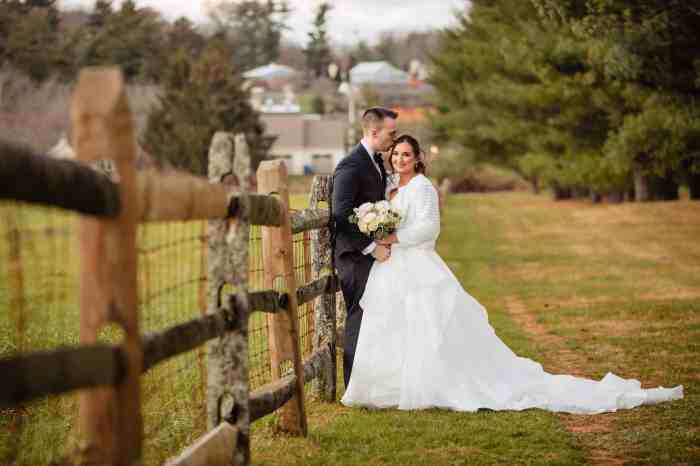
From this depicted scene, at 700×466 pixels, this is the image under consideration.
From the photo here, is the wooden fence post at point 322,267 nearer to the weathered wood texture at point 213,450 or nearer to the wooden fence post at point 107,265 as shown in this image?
the weathered wood texture at point 213,450

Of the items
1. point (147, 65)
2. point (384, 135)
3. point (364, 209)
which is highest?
point (147, 65)

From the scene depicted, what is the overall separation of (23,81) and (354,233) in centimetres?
5095

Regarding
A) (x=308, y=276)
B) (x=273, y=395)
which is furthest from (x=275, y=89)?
(x=273, y=395)

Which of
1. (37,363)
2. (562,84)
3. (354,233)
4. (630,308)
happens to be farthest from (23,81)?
(37,363)

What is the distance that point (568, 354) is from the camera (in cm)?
1143

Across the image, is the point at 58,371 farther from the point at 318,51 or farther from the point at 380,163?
the point at 318,51

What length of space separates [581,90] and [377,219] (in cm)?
2120

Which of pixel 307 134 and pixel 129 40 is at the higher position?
pixel 129 40

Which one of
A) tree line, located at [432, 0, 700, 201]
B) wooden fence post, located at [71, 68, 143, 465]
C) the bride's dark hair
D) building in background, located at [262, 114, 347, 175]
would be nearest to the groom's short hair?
the bride's dark hair

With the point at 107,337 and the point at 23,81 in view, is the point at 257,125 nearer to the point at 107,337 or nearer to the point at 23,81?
the point at 23,81

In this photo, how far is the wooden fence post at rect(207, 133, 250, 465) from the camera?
5.73 metres

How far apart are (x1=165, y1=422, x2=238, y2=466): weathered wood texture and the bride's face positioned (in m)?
3.92

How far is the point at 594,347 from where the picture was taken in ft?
38.8

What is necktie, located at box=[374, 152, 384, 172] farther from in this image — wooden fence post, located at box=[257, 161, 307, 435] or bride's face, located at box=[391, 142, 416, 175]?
wooden fence post, located at box=[257, 161, 307, 435]
